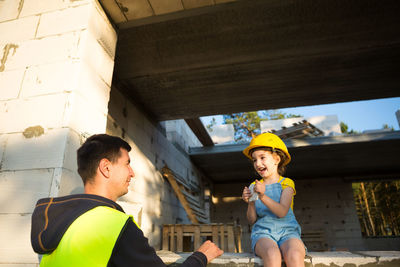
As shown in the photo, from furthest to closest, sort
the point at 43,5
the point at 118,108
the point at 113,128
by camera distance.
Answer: the point at 118,108 → the point at 113,128 → the point at 43,5

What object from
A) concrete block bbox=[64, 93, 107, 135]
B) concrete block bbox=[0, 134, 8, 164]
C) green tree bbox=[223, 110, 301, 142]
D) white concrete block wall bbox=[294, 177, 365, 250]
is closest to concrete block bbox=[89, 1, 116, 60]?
concrete block bbox=[64, 93, 107, 135]

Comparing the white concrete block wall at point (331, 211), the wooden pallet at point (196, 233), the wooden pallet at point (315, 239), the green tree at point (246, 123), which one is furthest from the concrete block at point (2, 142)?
the green tree at point (246, 123)

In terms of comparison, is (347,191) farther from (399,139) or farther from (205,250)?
(205,250)

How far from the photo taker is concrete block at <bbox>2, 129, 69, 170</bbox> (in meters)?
1.97

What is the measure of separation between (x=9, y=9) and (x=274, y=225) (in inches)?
125

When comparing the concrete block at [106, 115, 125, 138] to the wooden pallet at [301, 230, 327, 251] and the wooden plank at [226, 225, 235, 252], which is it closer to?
the wooden plank at [226, 225, 235, 252]

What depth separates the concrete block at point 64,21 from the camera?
7.95ft

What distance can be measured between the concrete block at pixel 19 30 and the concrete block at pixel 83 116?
0.89 m

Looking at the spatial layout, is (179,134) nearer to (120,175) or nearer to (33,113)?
(33,113)

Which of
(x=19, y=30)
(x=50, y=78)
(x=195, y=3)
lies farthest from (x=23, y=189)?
(x=195, y=3)

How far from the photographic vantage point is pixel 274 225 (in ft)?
7.20

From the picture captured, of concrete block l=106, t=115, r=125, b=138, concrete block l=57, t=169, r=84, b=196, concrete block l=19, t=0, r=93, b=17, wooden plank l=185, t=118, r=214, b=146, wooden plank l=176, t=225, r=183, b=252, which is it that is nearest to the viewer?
concrete block l=57, t=169, r=84, b=196

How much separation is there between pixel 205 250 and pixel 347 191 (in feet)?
38.6

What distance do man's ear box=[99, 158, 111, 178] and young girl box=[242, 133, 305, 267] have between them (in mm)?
1121
